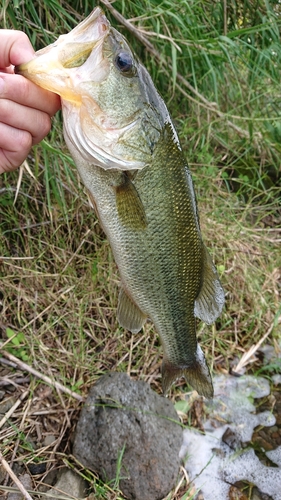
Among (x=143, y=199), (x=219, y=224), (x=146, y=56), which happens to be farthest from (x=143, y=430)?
(x=146, y=56)

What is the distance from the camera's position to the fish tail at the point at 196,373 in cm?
197

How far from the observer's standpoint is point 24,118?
135cm

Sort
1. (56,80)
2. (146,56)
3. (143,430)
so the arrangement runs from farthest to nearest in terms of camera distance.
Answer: (146,56)
(143,430)
(56,80)

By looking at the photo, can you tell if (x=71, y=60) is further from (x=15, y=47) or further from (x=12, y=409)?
(x=12, y=409)

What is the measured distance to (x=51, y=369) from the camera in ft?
8.13

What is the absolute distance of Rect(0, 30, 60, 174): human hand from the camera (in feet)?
4.14

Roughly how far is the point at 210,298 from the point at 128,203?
1.95 ft

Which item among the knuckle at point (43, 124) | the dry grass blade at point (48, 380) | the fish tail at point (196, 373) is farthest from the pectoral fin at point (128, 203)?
the dry grass blade at point (48, 380)

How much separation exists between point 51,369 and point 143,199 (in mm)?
1395

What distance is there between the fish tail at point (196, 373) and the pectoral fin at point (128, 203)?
2.52 ft

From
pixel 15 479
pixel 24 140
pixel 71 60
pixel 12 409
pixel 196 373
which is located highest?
pixel 71 60

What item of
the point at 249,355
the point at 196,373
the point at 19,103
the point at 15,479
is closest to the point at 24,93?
the point at 19,103

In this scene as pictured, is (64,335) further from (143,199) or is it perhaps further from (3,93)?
(3,93)

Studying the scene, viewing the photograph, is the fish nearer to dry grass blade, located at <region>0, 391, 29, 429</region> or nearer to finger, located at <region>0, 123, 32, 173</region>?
finger, located at <region>0, 123, 32, 173</region>
